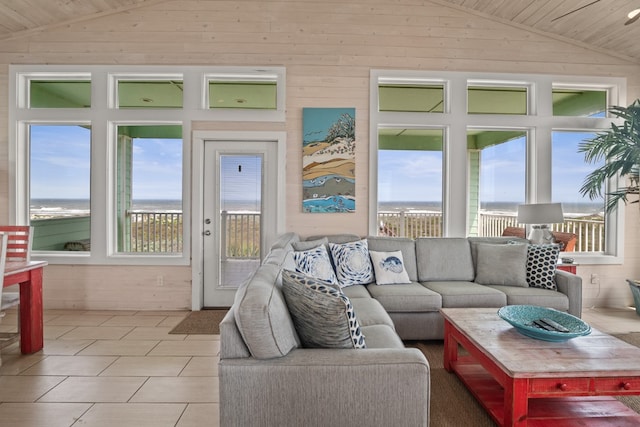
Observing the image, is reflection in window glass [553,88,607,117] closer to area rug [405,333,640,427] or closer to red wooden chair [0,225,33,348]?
area rug [405,333,640,427]

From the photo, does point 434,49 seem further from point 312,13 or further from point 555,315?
point 555,315

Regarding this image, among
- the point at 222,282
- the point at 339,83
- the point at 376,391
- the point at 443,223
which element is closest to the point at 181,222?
the point at 222,282

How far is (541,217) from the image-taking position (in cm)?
398

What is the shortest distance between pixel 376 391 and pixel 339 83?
3636 millimetres

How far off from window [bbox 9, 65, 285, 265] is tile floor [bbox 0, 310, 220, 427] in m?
1.06

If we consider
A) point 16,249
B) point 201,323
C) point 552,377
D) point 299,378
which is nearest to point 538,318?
point 552,377

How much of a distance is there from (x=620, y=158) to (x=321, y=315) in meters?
4.56

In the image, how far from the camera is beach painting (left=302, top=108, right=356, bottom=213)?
14.3ft

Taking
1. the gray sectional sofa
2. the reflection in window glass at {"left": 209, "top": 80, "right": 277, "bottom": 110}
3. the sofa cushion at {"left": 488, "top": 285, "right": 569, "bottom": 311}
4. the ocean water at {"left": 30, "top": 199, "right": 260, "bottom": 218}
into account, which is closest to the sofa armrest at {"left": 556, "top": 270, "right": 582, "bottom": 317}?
the sofa cushion at {"left": 488, "top": 285, "right": 569, "bottom": 311}

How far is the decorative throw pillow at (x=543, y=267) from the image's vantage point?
362cm

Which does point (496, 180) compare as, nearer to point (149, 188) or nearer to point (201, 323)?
point (201, 323)

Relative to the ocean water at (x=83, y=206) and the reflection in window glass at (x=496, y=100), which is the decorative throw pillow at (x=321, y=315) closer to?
the ocean water at (x=83, y=206)

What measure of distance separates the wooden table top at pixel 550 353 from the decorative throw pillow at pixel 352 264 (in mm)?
1265

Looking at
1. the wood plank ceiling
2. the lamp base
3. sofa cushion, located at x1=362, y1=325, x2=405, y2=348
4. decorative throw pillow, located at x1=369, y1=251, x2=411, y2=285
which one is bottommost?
sofa cushion, located at x1=362, y1=325, x2=405, y2=348
